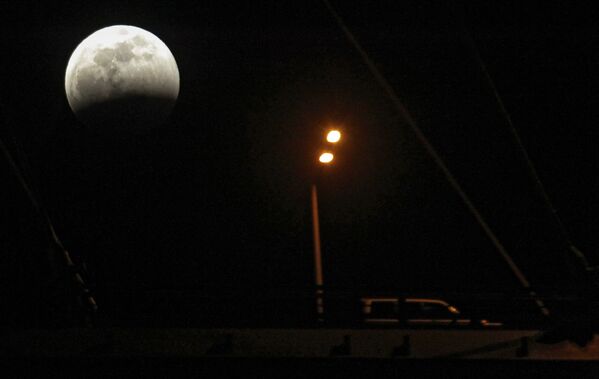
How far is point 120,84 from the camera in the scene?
9.48m

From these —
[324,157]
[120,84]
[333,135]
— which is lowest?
[120,84]

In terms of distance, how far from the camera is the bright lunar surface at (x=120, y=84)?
9.44m

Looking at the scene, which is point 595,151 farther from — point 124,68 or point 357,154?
point 124,68

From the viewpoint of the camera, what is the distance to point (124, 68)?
9547 millimetres


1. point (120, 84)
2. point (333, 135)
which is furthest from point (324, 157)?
point (120, 84)

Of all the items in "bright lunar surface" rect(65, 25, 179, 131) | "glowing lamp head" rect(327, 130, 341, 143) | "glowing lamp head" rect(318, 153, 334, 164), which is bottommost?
"bright lunar surface" rect(65, 25, 179, 131)

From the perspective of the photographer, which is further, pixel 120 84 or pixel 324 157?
pixel 324 157

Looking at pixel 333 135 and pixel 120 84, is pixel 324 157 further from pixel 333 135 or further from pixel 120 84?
pixel 120 84

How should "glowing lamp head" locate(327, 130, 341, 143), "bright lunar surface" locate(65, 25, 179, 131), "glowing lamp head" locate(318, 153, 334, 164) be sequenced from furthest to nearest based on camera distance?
"glowing lamp head" locate(318, 153, 334, 164) < "glowing lamp head" locate(327, 130, 341, 143) < "bright lunar surface" locate(65, 25, 179, 131)

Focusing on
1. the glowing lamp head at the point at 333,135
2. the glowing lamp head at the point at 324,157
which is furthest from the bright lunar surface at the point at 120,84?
the glowing lamp head at the point at 324,157

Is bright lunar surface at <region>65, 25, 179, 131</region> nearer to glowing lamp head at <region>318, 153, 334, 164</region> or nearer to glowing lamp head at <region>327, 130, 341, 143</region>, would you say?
glowing lamp head at <region>327, 130, 341, 143</region>

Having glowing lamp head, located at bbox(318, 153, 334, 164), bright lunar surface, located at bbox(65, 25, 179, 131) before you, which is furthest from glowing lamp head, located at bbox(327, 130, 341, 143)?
bright lunar surface, located at bbox(65, 25, 179, 131)

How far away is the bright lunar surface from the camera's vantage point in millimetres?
9438

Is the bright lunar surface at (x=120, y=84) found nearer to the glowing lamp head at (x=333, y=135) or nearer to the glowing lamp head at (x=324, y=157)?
the glowing lamp head at (x=333, y=135)
